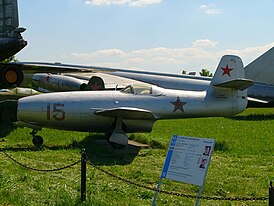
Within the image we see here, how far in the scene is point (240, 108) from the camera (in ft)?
42.8

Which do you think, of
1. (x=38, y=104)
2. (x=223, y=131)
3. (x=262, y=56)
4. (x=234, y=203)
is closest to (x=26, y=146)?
(x=38, y=104)

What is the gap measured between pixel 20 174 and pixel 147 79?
52.7 ft

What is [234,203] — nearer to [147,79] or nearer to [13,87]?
[13,87]

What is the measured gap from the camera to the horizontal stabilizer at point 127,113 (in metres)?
10.9

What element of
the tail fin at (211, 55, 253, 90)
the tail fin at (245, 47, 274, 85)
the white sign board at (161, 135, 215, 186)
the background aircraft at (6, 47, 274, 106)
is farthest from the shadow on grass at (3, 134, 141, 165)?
the tail fin at (245, 47, 274, 85)

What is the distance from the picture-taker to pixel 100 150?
433 inches

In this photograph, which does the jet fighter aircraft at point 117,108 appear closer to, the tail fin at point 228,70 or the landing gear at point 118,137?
the landing gear at point 118,137

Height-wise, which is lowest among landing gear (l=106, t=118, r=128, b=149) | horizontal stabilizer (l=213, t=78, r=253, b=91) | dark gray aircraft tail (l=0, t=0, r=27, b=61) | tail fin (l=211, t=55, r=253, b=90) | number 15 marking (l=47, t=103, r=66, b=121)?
landing gear (l=106, t=118, r=128, b=149)

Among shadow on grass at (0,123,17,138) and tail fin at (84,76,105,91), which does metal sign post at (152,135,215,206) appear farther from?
tail fin at (84,76,105,91)

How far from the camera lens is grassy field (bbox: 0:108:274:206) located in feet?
20.6

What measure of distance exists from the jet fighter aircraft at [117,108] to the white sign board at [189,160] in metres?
5.52

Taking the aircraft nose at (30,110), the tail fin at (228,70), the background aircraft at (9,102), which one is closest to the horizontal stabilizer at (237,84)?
the tail fin at (228,70)

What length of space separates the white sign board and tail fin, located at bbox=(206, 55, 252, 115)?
7210 mm

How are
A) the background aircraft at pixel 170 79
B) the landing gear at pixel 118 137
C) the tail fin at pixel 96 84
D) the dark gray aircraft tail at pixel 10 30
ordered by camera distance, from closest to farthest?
the landing gear at pixel 118 137 < the dark gray aircraft tail at pixel 10 30 < the tail fin at pixel 96 84 < the background aircraft at pixel 170 79
